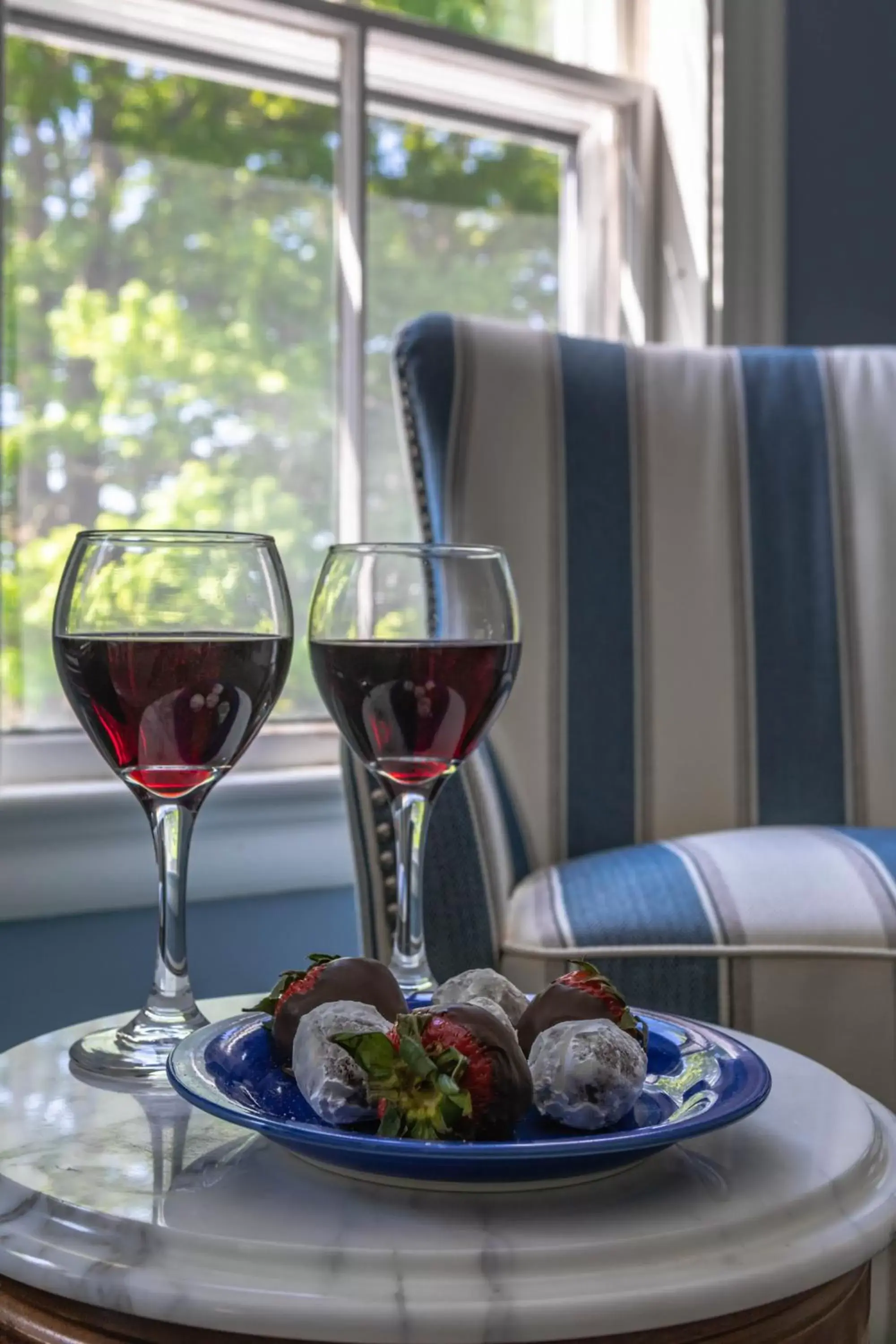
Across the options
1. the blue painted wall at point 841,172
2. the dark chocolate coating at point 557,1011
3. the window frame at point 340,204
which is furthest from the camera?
the blue painted wall at point 841,172

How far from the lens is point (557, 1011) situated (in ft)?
1.79

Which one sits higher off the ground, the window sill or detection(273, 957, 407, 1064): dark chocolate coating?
detection(273, 957, 407, 1064): dark chocolate coating

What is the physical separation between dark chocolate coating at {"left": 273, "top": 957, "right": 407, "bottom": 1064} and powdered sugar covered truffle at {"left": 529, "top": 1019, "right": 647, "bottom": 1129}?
0.27 ft

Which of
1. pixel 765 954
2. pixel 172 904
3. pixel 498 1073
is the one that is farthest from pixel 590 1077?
pixel 765 954

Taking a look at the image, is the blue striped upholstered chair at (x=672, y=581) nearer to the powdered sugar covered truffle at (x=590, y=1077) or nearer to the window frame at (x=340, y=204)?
the window frame at (x=340, y=204)

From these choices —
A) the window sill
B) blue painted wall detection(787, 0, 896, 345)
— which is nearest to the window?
the window sill

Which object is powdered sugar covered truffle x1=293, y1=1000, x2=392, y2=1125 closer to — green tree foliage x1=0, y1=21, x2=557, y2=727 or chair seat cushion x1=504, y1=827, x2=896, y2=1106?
chair seat cushion x1=504, y1=827, x2=896, y2=1106

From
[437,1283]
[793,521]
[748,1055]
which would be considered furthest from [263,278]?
[437,1283]

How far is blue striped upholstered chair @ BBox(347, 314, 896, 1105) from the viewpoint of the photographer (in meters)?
1.47

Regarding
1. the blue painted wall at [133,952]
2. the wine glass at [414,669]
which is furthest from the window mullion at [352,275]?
the wine glass at [414,669]

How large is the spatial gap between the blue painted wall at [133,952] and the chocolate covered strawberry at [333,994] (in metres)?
1.05

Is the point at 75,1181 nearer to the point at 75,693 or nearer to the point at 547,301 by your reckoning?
the point at 75,693

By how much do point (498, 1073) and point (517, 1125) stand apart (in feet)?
0.13

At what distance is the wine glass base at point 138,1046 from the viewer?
65 centimetres
